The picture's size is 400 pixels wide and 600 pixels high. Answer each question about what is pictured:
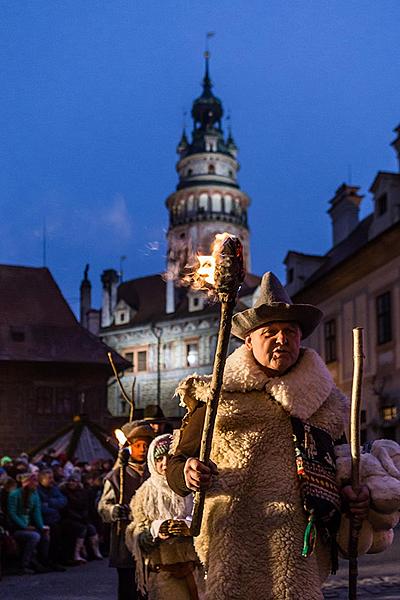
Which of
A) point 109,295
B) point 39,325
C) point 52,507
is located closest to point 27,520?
point 52,507

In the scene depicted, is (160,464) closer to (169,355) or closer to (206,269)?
(206,269)

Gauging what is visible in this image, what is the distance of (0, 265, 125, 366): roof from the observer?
3741cm

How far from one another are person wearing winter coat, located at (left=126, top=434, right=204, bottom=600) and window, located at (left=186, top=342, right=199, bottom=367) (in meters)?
54.3

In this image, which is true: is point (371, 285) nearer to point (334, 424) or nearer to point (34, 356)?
point (34, 356)

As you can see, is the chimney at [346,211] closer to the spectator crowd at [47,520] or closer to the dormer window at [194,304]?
the spectator crowd at [47,520]

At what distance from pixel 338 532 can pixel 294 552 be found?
266 mm

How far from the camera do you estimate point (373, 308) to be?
26.6 meters

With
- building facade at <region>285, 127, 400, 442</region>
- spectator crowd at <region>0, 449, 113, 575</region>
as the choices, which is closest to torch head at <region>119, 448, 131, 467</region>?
spectator crowd at <region>0, 449, 113, 575</region>

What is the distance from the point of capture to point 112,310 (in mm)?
67750

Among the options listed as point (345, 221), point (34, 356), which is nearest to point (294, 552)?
point (345, 221)

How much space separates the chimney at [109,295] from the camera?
67.6 m

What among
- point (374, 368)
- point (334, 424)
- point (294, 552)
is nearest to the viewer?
point (294, 552)

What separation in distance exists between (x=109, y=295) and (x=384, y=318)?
45.0 meters

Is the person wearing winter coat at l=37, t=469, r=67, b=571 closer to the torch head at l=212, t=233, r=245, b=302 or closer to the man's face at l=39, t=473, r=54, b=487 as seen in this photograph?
the man's face at l=39, t=473, r=54, b=487
